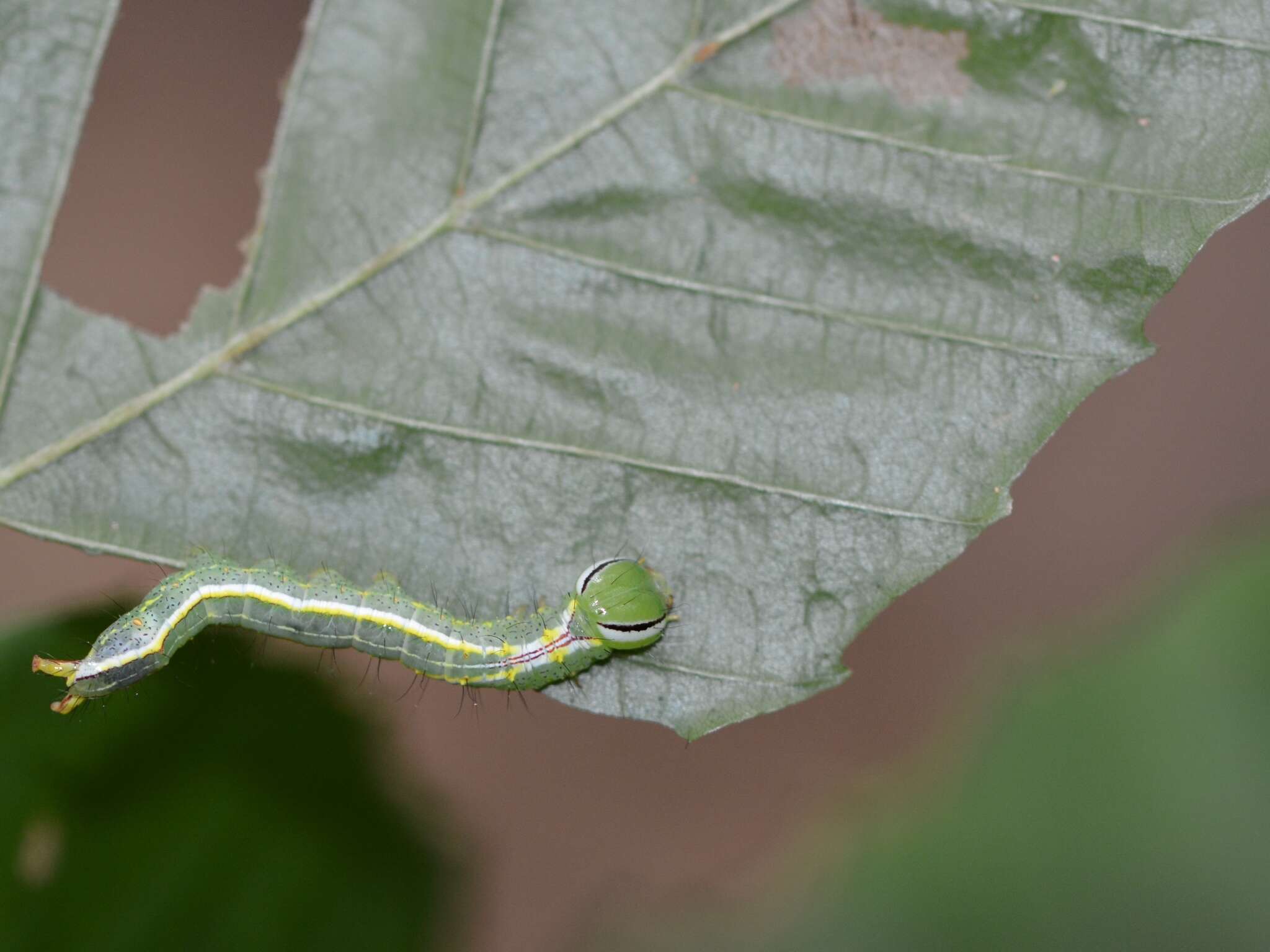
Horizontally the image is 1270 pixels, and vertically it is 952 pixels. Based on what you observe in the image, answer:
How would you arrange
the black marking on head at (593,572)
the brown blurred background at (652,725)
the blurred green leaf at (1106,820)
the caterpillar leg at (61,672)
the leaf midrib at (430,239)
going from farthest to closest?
1. the brown blurred background at (652,725)
2. the blurred green leaf at (1106,820)
3. the black marking on head at (593,572)
4. the caterpillar leg at (61,672)
5. the leaf midrib at (430,239)

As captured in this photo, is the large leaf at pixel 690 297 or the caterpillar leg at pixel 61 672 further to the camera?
the caterpillar leg at pixel 61 672

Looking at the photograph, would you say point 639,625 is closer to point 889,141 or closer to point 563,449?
point 563,449

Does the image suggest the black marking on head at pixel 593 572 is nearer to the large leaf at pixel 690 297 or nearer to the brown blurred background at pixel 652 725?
the large leaf at pixel 690 297

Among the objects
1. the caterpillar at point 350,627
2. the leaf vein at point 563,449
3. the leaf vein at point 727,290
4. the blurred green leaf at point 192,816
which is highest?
the leaf vein at point 727,290

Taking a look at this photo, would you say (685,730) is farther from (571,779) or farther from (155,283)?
(155,283)

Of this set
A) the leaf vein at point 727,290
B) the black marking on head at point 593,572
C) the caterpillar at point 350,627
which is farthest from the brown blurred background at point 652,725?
the leaf vein at point 727,290

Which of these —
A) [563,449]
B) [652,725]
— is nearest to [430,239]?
[563,449]

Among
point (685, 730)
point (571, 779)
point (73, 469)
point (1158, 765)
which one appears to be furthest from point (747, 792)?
point (73, 469)
